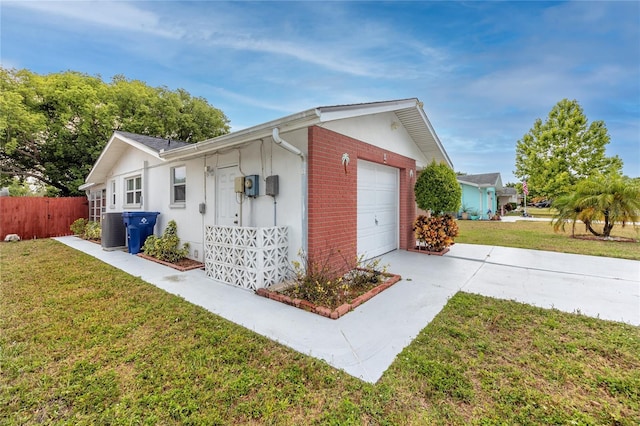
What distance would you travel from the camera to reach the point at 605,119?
70.2 feet

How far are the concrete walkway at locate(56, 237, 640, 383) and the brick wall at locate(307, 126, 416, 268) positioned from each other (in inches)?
51.4

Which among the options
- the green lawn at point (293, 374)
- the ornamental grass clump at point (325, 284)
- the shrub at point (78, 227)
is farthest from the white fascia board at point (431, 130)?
the shrub at point (78, 227)

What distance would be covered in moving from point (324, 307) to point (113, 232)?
8.81 m

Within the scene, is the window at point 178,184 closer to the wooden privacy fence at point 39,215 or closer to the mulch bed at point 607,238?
the wooden privacy fence at point 39,215

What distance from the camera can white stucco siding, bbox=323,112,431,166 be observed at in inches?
228

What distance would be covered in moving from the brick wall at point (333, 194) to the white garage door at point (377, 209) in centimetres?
46

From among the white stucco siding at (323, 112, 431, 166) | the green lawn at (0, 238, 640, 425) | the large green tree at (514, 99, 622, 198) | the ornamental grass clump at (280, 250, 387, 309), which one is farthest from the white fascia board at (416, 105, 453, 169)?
the large green tree at (514, 99, 622, 198)

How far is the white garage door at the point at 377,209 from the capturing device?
6.76 meters

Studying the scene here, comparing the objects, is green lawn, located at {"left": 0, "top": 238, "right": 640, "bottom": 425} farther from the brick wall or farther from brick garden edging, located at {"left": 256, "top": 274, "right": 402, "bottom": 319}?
the brick wall

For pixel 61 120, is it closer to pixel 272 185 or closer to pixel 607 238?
pixel 272 185

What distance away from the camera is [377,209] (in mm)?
7449

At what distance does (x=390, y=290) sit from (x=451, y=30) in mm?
7466

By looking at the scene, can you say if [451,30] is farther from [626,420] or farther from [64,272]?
[64,272]

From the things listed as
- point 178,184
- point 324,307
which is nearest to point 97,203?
point 178,184
